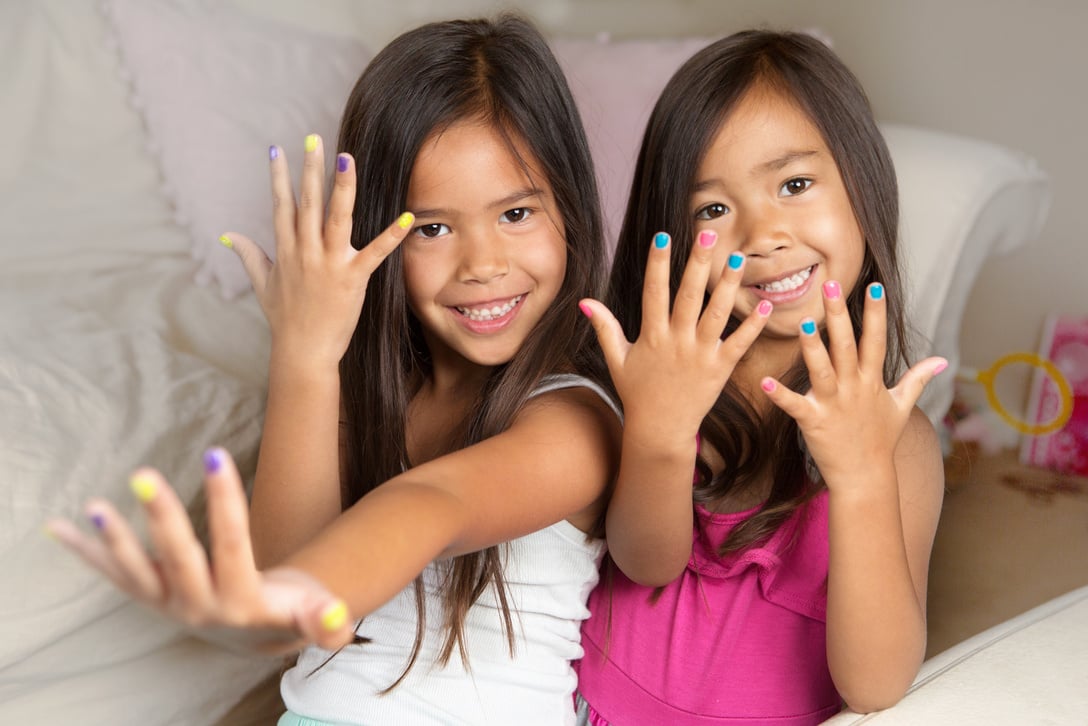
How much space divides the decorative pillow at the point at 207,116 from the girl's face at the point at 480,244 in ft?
2.74

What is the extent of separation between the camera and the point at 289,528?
3.27ft

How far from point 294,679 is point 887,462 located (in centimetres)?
62

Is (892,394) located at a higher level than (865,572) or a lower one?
higher

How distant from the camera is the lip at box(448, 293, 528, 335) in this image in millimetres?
1100

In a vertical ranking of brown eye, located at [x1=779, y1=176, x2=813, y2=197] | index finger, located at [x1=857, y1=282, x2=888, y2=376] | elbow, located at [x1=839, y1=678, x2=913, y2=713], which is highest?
brown eye, located at [x1=779, y1=176, x2=813, y2=197]

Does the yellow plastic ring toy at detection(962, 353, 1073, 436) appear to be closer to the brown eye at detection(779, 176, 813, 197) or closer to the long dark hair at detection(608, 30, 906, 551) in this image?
the long dark hair at detection(608, 30, 906, 551)

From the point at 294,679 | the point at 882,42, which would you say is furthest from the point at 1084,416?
the point at 294,679

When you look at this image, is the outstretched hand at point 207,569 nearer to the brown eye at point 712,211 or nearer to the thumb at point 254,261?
the thumb at point 254,261

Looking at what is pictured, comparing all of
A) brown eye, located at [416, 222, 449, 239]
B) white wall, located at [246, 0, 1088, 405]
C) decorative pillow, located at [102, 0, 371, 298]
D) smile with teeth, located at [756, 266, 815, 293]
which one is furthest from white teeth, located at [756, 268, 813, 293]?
white wall, located at [246, 0, 1088, 405]

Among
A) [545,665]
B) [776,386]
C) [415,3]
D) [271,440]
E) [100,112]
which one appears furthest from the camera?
[415,3]

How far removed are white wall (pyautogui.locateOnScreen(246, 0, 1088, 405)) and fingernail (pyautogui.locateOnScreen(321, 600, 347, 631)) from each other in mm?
1875

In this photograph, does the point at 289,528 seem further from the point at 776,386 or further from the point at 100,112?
the point at 100,112

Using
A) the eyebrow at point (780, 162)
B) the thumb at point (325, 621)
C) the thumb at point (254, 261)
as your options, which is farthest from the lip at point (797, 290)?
the thumb at point (325, 621)

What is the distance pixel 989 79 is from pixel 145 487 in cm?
219
